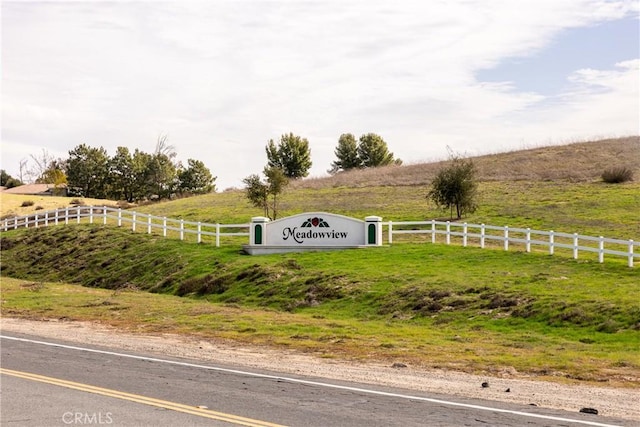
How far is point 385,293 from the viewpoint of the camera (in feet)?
91.5

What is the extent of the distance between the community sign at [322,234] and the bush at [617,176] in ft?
103

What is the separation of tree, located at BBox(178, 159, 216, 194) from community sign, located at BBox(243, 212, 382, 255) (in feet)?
279

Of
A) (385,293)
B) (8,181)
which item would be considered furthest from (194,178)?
(385,293)

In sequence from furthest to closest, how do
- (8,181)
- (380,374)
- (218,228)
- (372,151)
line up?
(8,181) → (372,151) → (218,228) → (380,374)

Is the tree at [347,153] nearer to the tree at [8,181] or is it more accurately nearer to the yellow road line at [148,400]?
the tree at [8,181]

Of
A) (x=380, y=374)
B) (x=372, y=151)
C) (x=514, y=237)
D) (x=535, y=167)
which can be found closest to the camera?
(x=380, y=374)

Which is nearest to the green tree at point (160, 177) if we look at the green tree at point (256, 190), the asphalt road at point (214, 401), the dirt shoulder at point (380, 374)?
→ the green tree at point (256, 190)

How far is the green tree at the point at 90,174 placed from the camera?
5015 inches

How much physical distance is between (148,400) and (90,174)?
121124 millimetres

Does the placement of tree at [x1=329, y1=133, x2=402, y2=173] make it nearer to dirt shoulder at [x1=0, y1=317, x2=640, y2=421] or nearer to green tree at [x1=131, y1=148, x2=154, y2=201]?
green tree at [x1=131, y1=148, x2=154, y2=201]

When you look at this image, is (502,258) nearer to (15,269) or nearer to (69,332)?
(69,332)

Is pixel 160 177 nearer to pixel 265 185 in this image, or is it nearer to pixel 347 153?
pixel 347 153

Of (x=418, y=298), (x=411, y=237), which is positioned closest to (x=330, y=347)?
(x=418, y=298)

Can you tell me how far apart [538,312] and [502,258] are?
9.10 meters
